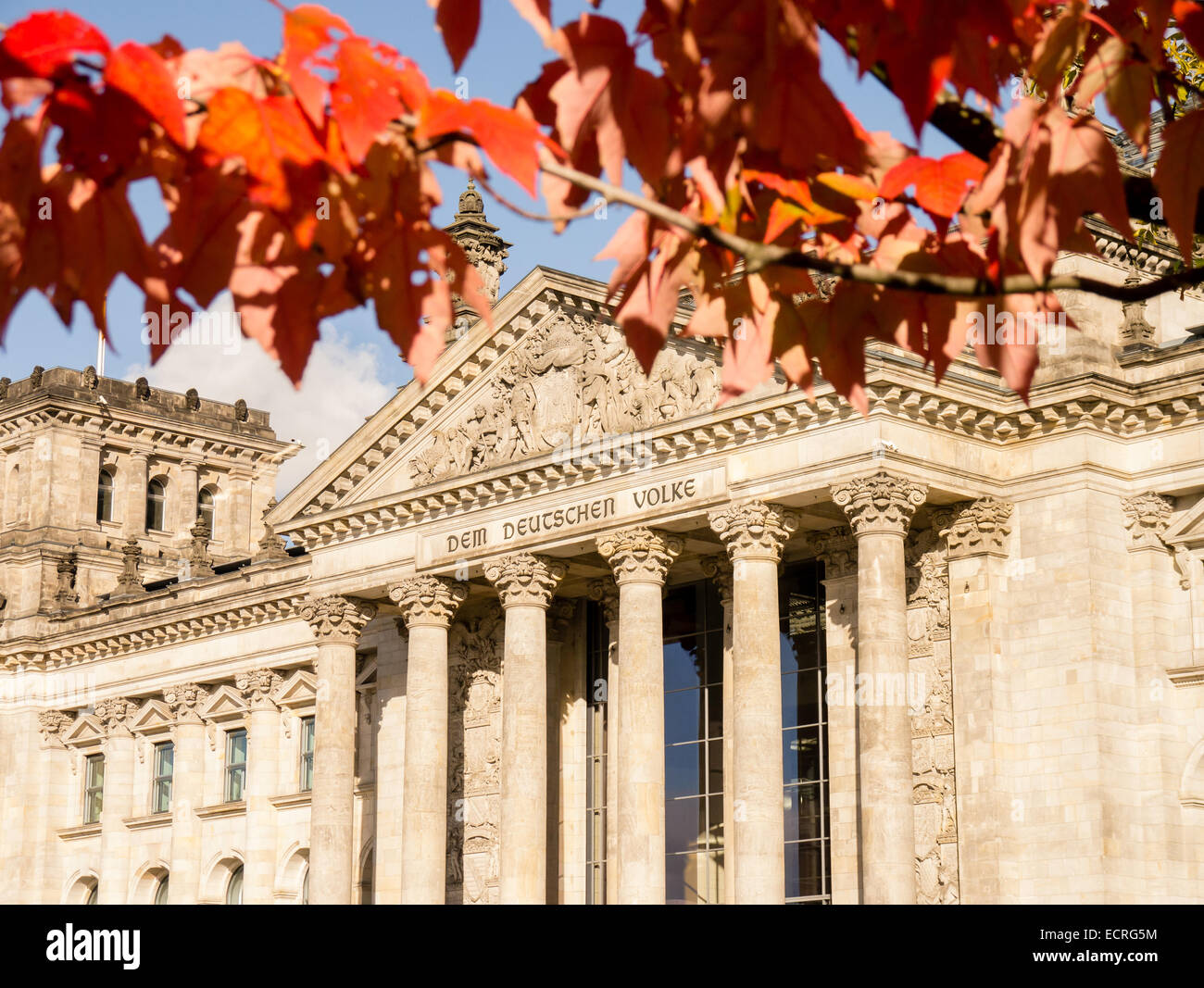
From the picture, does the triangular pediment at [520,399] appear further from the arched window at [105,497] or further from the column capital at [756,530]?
the arched window at [105,497]

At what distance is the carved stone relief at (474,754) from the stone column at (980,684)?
11.2 m

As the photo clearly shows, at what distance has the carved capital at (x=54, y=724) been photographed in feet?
186

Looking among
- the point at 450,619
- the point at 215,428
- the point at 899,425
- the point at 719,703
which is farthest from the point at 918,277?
the point at 215,428

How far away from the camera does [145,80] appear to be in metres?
4.78

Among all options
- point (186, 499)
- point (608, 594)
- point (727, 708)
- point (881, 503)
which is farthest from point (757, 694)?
point (186, 499)

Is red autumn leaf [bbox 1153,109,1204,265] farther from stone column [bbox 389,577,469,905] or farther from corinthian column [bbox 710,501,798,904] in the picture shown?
stone column [bbox 389,577,469,905]

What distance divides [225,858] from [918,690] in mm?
23427

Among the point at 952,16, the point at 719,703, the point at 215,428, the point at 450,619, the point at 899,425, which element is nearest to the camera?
the point at 952,16

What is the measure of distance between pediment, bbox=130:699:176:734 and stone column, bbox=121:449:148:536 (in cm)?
1069

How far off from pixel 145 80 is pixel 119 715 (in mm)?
51908

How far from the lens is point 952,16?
513 centimetres

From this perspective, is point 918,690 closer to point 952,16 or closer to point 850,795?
point 850,795

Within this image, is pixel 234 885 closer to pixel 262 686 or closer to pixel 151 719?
pixel 262 686

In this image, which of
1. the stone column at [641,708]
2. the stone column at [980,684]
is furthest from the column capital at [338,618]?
the stone column at [980,684]
